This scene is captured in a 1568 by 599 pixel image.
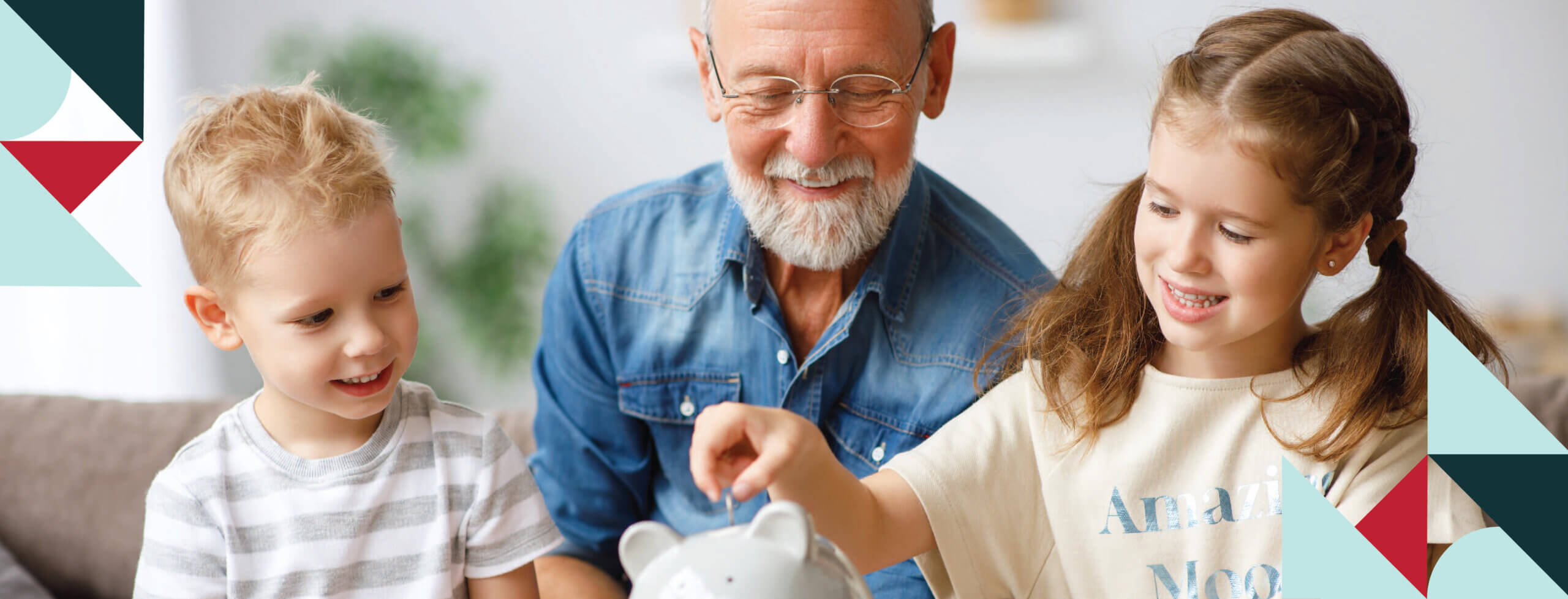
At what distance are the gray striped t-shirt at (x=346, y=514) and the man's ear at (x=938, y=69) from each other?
0.75 metres

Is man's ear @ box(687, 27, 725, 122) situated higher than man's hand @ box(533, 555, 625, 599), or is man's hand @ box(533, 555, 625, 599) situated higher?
man's ear @ box(687, 27, 725, 122)

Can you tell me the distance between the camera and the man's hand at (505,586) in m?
1.27

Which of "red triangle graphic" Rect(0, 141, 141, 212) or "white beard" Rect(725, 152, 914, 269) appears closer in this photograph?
"white beard" Rect(725, 152, 914, 269)

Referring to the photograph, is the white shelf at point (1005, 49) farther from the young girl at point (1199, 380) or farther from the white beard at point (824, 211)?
the young girl at point (1199, 380)

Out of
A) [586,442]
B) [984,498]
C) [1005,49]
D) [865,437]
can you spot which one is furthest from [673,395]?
[1005,49]

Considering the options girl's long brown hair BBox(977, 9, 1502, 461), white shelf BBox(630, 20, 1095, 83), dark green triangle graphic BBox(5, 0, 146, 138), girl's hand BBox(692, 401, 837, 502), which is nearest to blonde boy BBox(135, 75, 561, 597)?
girl's hand BBox(692, 401, 837, 502)

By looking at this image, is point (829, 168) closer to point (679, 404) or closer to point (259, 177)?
point (679, 404)

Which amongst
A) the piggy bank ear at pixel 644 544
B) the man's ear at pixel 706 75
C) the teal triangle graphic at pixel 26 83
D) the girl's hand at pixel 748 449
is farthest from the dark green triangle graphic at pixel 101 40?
the piggy bank ear at pixel 644 544

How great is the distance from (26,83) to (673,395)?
4.54ft

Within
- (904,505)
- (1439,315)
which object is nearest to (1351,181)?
(1439,315)

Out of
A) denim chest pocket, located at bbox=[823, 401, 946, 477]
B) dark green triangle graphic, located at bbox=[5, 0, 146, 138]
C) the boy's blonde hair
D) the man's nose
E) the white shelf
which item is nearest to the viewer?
the boy's blonde hair

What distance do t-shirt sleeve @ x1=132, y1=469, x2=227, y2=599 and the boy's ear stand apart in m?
0.15

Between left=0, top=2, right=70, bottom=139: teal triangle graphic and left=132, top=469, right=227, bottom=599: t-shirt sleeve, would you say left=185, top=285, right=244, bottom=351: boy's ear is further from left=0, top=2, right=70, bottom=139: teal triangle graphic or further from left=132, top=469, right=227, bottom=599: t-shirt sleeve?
left=0, top=2, right=70, bottom=139: teal triangle graphic

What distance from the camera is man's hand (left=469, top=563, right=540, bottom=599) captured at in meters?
1.27
